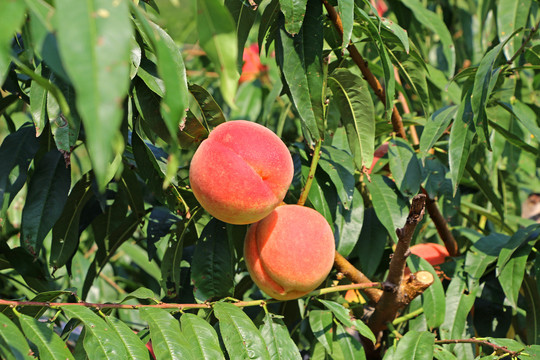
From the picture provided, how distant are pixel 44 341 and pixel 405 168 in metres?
0.78

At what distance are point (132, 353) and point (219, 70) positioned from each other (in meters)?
0.48

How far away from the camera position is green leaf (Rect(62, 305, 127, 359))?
783 millimetres

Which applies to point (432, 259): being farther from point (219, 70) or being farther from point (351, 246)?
point (219, 70)

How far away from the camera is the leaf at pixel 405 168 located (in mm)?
1193

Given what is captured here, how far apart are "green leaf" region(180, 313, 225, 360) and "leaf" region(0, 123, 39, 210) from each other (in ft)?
1.39

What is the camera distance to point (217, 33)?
484mm

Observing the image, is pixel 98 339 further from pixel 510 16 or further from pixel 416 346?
pixel 510 16

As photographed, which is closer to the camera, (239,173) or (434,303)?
(239,173)

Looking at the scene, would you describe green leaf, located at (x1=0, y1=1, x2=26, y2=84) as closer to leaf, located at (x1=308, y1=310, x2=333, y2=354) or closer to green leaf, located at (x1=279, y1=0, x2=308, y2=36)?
green leaf, located at (x1=279, y1=0, x2=308, y2=36)

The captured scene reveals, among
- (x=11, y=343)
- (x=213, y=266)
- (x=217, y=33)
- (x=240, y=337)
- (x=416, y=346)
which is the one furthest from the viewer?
(x=213, y=266)

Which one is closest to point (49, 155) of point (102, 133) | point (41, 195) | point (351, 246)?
point (41, 195)

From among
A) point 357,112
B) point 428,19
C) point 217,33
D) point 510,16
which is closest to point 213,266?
point 357,112

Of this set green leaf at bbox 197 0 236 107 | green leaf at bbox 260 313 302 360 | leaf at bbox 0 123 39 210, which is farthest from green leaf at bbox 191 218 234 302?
green leaf at bbox 197 0 236 107

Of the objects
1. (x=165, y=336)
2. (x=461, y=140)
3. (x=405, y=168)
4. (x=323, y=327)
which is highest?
(x=461, y=140)
